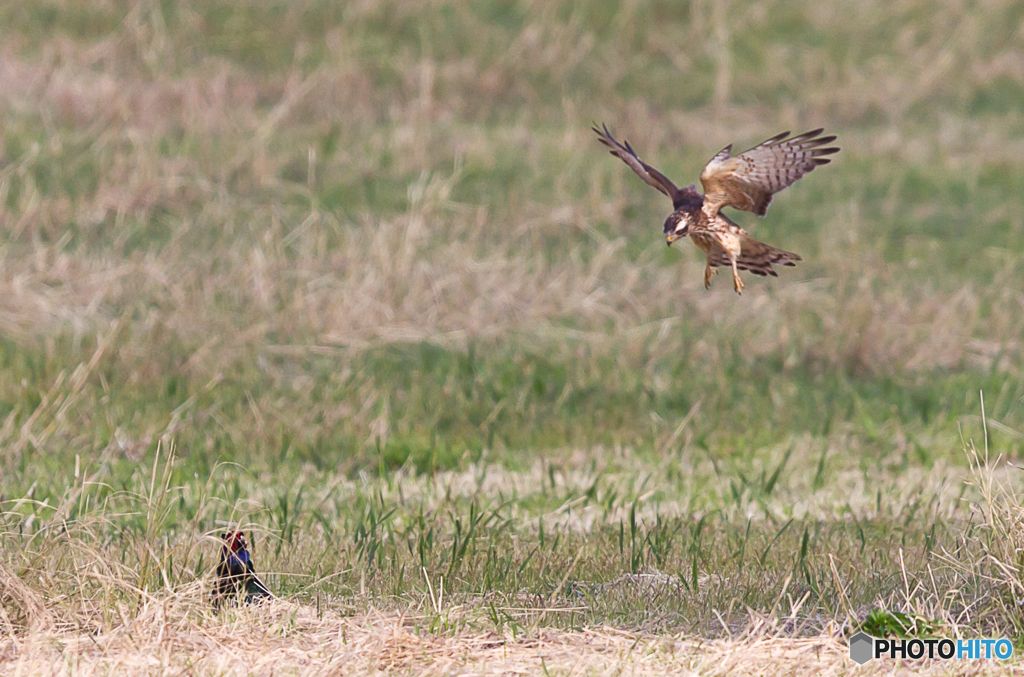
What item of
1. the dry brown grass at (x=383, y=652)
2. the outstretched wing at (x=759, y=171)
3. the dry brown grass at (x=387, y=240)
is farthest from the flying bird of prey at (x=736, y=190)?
the dry brown grass at (x=387, y=240)

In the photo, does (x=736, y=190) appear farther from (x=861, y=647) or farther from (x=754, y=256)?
(x=861, y=647)

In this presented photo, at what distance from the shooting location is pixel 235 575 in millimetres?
4746

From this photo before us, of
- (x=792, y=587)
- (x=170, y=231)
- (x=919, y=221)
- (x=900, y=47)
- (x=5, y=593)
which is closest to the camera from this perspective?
(x=5, y=593)

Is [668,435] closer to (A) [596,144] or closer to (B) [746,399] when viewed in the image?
(B) [746,399]

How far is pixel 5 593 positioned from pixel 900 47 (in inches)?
511

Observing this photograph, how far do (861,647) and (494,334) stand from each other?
5.16 meters

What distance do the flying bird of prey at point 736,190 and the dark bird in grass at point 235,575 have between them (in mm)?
2018

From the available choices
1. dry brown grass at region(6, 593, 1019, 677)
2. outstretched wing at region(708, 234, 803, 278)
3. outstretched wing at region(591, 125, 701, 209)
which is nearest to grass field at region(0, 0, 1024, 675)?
dry brown grass at region(6, 593, 1019, 677)

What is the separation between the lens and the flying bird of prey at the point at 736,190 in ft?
11.6

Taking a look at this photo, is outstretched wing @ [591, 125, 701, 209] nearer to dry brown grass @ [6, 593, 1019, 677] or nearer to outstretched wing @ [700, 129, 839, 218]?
outstretched wing @ [700, 129, 839, 218]

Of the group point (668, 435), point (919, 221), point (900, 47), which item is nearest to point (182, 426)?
point (668, 435)

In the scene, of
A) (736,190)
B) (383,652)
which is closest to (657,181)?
(736,190)

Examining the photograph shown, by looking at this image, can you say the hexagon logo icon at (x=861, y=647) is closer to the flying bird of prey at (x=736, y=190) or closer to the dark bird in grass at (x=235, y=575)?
the flying bird of prey at (x=736, y=190)

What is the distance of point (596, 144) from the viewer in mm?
13352
